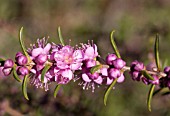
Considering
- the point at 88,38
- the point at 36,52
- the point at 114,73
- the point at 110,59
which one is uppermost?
the point at 36,52

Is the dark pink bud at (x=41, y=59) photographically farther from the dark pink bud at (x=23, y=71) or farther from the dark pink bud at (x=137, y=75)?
the dark pink bud at (x=137, y=75)

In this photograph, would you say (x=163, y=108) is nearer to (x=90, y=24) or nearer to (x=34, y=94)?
(x=34, y=94)

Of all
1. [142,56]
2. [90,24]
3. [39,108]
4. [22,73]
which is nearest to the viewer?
[22,73]

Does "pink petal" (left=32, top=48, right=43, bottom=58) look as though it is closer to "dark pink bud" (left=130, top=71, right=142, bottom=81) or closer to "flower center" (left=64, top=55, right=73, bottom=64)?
"flower center" (left=64, top=55, right=73, bottom=64)

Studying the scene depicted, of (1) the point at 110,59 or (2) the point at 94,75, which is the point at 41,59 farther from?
(1) the point at 110,59

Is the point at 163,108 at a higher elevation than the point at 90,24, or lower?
lower

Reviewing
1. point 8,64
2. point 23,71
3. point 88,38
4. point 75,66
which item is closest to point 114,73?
point 75,66

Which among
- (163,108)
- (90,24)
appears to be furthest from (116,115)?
(90,24)

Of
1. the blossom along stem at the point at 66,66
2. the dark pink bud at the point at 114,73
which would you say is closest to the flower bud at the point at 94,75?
the blossom along stem at the point at 66,66

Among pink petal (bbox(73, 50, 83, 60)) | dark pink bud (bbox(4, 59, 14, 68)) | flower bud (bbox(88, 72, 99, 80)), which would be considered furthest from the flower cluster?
dark pink bud (bbox(4, 59, 14, 68))
